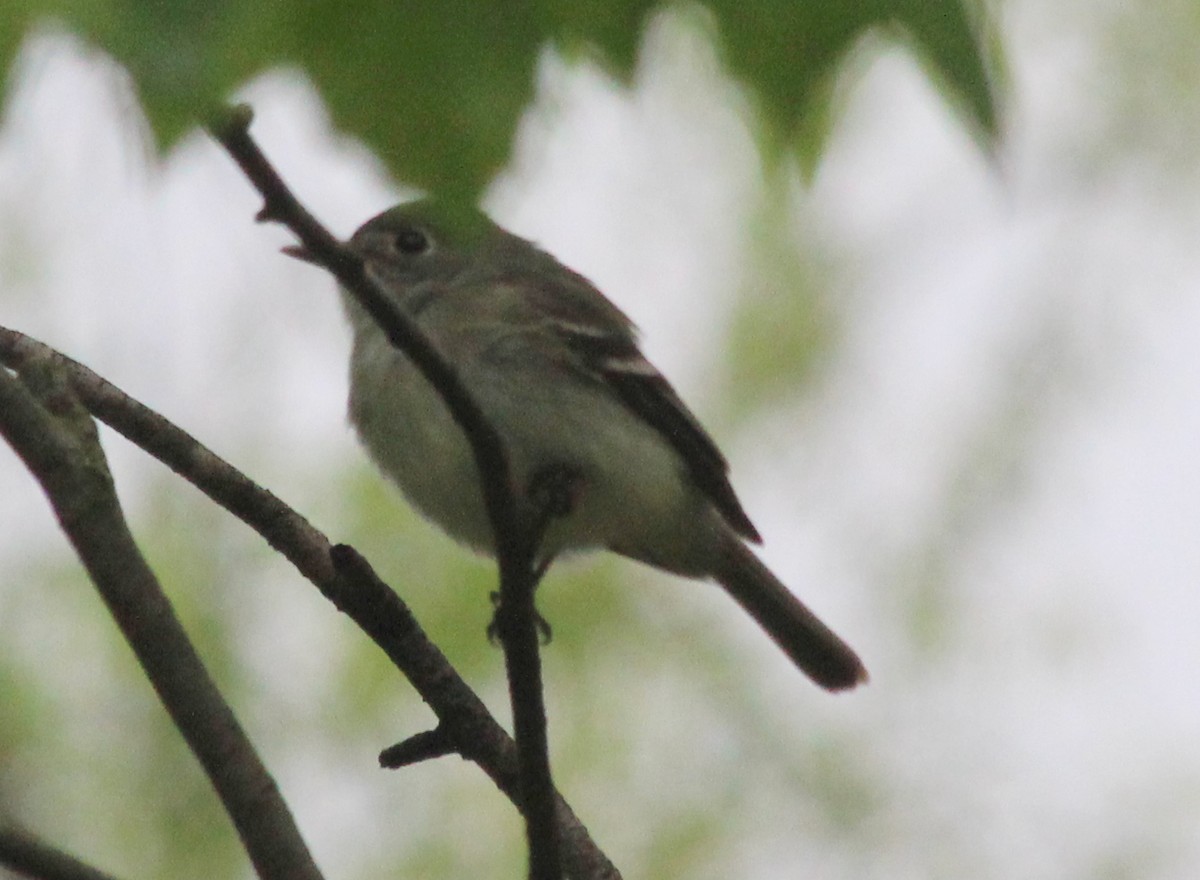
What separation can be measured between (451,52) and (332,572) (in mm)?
1947

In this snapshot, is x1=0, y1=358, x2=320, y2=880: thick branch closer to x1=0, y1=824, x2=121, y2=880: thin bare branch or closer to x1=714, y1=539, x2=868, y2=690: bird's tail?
x1=0, y1=824, x2=121, y2=880: thin bare branch

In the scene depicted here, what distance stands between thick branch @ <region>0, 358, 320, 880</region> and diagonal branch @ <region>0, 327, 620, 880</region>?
375mm

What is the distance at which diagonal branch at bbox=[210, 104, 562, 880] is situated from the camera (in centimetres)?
241

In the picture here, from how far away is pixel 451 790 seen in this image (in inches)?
425

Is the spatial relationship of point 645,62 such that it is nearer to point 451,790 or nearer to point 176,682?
point 176,682

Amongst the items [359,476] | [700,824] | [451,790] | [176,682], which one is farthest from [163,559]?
[176,682]

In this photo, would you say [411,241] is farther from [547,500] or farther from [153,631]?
[153,631]

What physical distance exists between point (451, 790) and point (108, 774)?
2.28 m

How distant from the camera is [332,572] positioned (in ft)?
11.0

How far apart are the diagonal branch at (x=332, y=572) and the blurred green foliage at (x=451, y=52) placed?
168 centimetres

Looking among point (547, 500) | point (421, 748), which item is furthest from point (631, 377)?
point (421, 748)

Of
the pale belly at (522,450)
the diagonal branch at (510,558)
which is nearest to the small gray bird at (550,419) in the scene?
the pale belly at (522,450)

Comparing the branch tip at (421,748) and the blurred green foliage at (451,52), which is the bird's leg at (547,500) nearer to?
the branch tip at (421,748)

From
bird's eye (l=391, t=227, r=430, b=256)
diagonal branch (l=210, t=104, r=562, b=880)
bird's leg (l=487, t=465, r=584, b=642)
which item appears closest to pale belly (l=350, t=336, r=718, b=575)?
bird's leg (l=487, t=465, r=584, b=642)
